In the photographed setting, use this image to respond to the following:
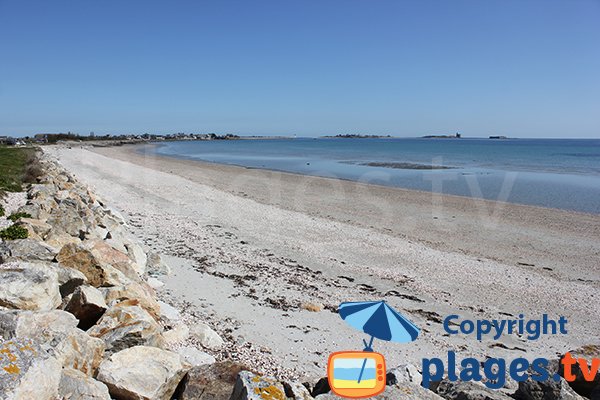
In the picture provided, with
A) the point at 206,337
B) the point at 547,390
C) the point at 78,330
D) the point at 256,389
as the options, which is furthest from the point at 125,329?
the point at 547,390

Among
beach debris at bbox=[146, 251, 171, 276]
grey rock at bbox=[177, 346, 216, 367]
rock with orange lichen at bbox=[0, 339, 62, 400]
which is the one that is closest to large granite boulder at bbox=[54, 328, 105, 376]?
rock with orange lichen at bbox=[0, 339, 62, 400]

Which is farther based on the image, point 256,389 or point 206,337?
point 206,337

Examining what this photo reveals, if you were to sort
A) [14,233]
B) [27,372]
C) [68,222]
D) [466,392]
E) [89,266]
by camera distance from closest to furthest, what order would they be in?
[27,372] < [466,392] < [89,266] < [14,233] < [68,222]

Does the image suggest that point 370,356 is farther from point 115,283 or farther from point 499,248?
point 499,248

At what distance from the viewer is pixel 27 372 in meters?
2.71

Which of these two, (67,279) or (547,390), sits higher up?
(67,279)

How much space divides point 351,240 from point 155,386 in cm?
1012

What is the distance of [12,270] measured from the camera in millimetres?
4684

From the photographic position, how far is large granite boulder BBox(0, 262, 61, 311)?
4.29 m

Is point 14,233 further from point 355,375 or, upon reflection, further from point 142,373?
point 355,375

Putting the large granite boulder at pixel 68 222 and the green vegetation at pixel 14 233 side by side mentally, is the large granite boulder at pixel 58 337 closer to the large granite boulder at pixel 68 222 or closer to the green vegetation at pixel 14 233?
the green vegetation at pixel 14 233

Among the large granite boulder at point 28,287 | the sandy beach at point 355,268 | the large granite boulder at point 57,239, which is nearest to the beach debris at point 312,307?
the sandy beach at point 355,268

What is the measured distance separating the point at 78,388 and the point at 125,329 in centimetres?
120

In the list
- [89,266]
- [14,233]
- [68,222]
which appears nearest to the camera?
[89,266]
